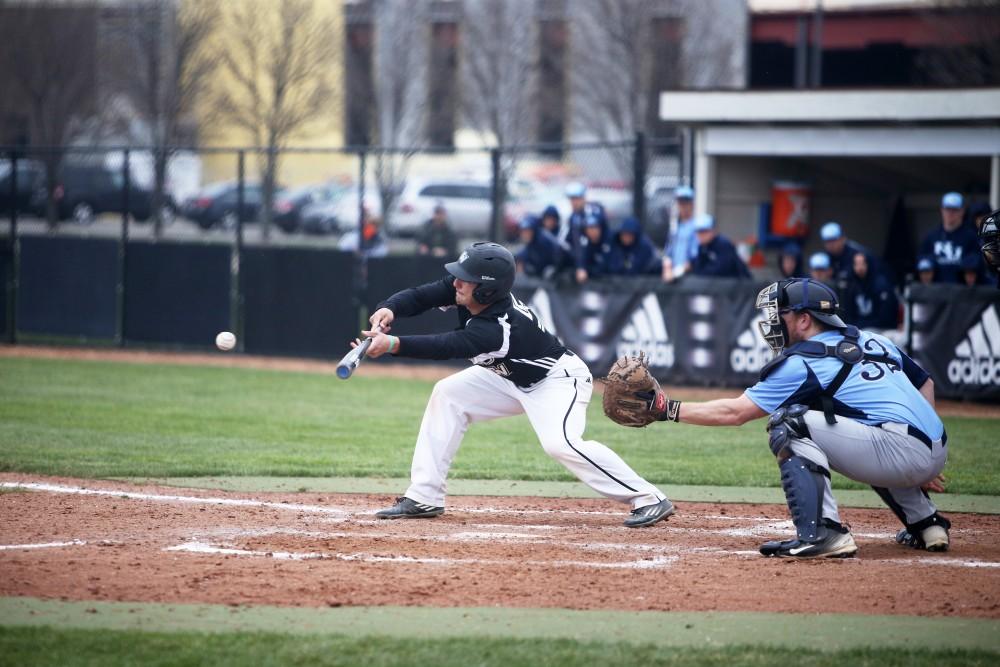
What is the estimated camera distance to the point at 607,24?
85.0 ft

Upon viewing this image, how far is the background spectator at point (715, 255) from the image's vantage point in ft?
48.9

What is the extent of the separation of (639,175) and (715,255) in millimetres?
1742

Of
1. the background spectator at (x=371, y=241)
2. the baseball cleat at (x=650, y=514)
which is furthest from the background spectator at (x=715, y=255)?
the baseball cleat at (x=650, y=514)

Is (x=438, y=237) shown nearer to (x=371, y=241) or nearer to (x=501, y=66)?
(x=371, y=241)

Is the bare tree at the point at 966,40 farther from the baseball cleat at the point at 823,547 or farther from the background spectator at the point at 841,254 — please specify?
the baseball cleat at the point at 823,547

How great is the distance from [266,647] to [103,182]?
75.9 ft

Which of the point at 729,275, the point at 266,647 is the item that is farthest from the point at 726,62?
the point at 266,647

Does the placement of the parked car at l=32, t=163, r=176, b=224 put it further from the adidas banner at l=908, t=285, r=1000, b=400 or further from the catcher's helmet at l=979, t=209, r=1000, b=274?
the catcher's helmet at l=979, t=209, r=1000, b=274

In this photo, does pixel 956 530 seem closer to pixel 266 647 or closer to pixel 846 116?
pixel 266 647

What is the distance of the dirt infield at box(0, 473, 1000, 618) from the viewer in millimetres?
5688

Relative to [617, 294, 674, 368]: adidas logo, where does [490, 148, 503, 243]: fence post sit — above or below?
above

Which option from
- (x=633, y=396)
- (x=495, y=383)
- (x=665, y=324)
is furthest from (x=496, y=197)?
(x=633, y=396)

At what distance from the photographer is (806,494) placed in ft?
21.3

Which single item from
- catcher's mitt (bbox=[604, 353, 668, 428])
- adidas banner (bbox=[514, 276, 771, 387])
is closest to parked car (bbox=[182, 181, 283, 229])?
adidas banner (bbox=[514, 276, 771, 387])
